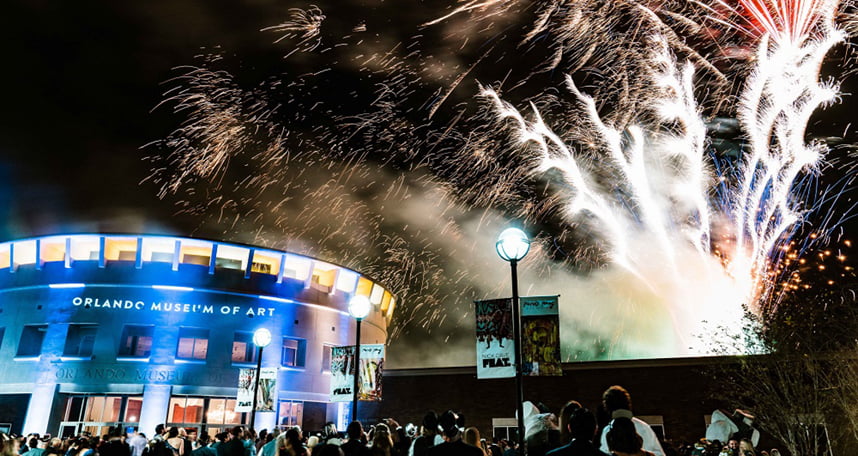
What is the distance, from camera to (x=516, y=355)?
9.06 metres

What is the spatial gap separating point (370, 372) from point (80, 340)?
75.8ft

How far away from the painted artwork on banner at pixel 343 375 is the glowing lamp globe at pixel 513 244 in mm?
7473

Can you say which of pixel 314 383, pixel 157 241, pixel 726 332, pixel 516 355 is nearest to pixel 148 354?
pixel 157 241

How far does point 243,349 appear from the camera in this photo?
33781 mm

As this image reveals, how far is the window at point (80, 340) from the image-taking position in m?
30.7

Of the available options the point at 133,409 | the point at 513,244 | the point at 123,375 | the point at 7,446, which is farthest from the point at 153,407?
the point at 513,244

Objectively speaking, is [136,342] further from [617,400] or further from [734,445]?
[617,400]

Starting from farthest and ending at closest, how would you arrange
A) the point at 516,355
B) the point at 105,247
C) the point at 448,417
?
1. the point at 105,247
2. the point at 516,355
3. the point at 448,417

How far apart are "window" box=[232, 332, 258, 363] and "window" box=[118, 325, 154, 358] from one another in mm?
4680

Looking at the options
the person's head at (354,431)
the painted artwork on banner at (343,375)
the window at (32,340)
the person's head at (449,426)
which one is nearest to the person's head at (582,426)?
the person's head at (449,426)

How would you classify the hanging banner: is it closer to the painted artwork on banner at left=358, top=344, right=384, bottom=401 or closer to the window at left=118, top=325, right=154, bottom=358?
the painted artwork on banner at left=358, top=344, right=384, bottom=401

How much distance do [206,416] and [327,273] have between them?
12.5 m

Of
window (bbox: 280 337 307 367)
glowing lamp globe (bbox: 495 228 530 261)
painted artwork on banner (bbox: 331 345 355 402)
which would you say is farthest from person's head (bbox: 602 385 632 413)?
window (bbox: 280 337 307 367)

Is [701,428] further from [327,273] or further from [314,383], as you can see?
[327,273]
